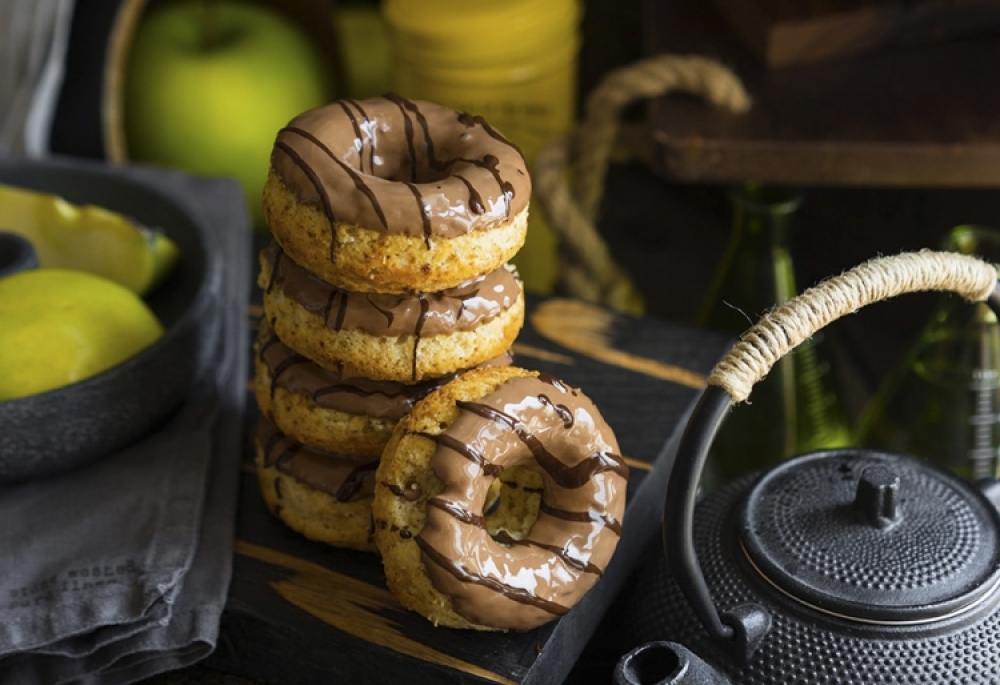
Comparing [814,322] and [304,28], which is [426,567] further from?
[304,28]

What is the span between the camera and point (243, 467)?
827 millimetres

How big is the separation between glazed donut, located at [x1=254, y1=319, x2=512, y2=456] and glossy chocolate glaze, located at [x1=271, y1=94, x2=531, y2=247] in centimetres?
10

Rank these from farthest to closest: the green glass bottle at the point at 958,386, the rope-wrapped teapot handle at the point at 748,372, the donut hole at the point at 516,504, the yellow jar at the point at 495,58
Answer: the yellow jar at the point at 495,58
the green glass bottle at the point at 958,386
the donut hole at the point at 516,504
the rope-wrapped teapot handle at the point at 748,372

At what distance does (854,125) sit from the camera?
1.04 metres

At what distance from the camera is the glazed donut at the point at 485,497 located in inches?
24.0

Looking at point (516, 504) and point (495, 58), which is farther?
point (495, 58)

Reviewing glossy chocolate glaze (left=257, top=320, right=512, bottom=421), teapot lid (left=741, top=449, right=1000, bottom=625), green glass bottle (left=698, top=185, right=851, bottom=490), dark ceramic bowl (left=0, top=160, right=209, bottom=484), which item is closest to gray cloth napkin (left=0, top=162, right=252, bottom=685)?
dark ceramic bowl (left=0, top=160, right=209, bottom=484)

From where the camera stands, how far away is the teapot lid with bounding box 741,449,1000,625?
63 cm

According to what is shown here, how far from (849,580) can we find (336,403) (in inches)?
13.3

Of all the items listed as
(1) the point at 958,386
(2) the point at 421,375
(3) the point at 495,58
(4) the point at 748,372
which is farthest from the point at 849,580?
(3) the point at 495,58

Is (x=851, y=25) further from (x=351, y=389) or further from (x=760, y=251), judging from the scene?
(x=351, y=389)

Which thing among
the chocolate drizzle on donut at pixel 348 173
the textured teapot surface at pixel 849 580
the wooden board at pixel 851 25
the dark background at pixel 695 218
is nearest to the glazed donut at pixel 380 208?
the chocolate drizzle on donut at pixel 348 173

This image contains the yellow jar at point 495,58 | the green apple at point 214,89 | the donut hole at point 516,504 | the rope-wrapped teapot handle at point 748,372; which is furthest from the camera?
the green apple at point 214,89

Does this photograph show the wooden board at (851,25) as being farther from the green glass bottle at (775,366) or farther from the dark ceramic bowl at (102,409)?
the dark ceramic bowl at (102,409)
